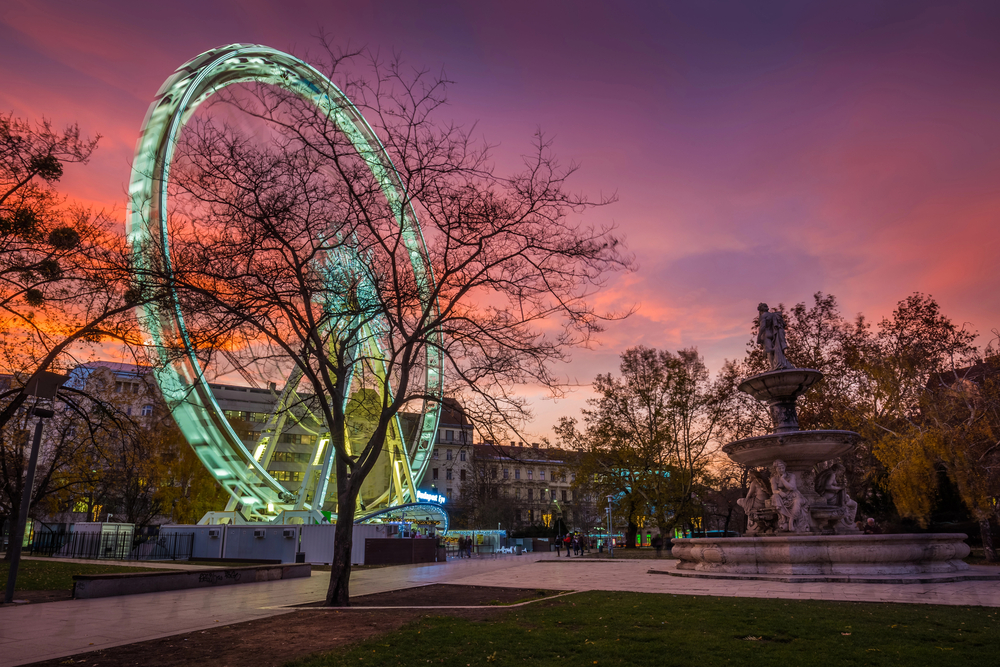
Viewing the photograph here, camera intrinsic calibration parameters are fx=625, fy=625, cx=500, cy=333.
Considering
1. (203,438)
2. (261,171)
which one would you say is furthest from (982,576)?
(203,438)

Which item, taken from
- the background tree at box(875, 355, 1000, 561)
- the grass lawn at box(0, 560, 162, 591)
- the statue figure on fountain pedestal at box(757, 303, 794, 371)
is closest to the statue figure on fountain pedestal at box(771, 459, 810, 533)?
the statue figure on fountain pedestal at box(757, 303, 794, 371)

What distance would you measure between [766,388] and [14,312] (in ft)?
66.0

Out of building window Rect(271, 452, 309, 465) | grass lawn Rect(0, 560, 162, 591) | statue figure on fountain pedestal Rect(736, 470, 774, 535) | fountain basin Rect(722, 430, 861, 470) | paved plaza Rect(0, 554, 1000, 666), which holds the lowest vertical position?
grass lawn Rect(0, 560, 162, 591)

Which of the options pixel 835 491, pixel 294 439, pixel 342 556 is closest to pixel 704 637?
pixel 342 556

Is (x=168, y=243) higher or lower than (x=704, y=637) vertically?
higher

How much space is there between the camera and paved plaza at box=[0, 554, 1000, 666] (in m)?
7.99

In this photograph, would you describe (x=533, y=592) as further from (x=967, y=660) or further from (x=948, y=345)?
(x=948, y=345)

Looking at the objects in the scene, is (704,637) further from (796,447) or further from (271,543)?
(271,543)

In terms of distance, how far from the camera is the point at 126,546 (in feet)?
95.4

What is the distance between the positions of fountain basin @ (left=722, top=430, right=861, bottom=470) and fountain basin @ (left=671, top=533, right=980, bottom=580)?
2960 millimetres

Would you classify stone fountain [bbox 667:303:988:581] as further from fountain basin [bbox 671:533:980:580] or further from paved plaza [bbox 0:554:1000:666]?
paved plaza [bbox 0:554:1000:666]

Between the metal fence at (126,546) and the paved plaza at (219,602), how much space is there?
49.3ft

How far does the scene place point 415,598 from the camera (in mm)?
12680

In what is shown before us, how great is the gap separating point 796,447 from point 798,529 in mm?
2120
